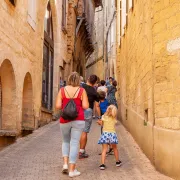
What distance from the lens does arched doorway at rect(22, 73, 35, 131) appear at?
1052 centimetres

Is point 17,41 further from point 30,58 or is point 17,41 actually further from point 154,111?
point 154,111

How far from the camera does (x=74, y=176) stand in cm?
541

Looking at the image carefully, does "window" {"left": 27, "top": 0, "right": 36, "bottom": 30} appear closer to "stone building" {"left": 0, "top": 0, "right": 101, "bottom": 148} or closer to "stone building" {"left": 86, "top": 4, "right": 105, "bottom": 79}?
"stone building" {"left": 0, "top": 0, "right": 101, "bottom": 148}

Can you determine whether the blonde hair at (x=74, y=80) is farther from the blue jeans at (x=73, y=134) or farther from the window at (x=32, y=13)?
the window at (x=32, y=13)

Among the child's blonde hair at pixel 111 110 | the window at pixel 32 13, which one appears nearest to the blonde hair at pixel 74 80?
the child's blonde hair at pixel 111 110

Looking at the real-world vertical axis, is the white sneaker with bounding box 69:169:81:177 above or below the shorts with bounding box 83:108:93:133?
below

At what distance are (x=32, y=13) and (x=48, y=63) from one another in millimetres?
3777

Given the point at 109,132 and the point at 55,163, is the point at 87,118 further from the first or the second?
the point at 55,163

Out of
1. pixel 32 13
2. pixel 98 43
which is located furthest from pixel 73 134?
pixel 98 43

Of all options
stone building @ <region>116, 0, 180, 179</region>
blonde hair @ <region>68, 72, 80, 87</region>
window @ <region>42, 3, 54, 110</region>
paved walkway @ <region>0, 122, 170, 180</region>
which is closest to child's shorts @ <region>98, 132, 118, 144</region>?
paved walkway @ <region>0, 122, 170, 180</region>

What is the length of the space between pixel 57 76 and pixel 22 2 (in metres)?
6.16

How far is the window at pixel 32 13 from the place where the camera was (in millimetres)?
10111

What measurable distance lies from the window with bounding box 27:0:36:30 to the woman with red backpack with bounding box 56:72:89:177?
4.91 metres

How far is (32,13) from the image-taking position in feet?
34.3
